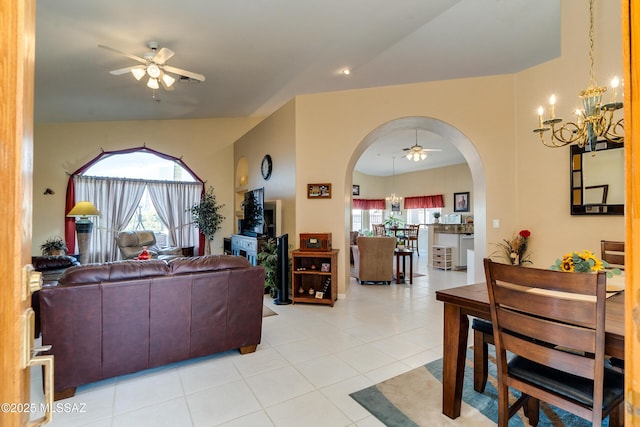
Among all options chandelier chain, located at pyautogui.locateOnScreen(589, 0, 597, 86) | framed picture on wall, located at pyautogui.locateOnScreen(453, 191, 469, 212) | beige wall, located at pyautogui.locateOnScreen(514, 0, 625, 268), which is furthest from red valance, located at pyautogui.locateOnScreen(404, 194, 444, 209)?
chandelier chain, located at pyautogui.locateOnScreen(589, 0, 597, 86)

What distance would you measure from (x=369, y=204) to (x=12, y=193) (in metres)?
11.9

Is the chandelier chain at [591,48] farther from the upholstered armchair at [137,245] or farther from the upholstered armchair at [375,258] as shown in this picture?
the upholstered armchair at [137,245]

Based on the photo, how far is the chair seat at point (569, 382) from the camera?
1.34 meters

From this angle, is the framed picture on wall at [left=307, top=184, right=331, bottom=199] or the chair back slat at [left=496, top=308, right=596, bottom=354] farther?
the framed picture on wall at [left=307, top=184, right=331, bottom=199]

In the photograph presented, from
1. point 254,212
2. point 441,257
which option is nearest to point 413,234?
point 441,257

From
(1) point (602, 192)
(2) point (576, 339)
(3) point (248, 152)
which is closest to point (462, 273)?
(1) point (602, 192)

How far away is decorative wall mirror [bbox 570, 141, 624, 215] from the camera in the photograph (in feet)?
10.1

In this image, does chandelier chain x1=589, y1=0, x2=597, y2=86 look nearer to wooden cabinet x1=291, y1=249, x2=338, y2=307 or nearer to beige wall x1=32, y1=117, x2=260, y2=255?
wooden cabinet x1=291, y1=249, x2=338, y2=307

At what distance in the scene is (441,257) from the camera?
7.35 m

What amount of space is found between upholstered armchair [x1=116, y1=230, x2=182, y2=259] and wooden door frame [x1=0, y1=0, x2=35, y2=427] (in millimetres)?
5437

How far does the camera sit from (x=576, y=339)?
1.26 meters

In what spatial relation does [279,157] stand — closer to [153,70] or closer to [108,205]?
[153,70]

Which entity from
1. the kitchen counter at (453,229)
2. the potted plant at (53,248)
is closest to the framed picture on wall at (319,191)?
the kitchen counter at (453,229)

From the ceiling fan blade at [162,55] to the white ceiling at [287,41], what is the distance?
25cm
